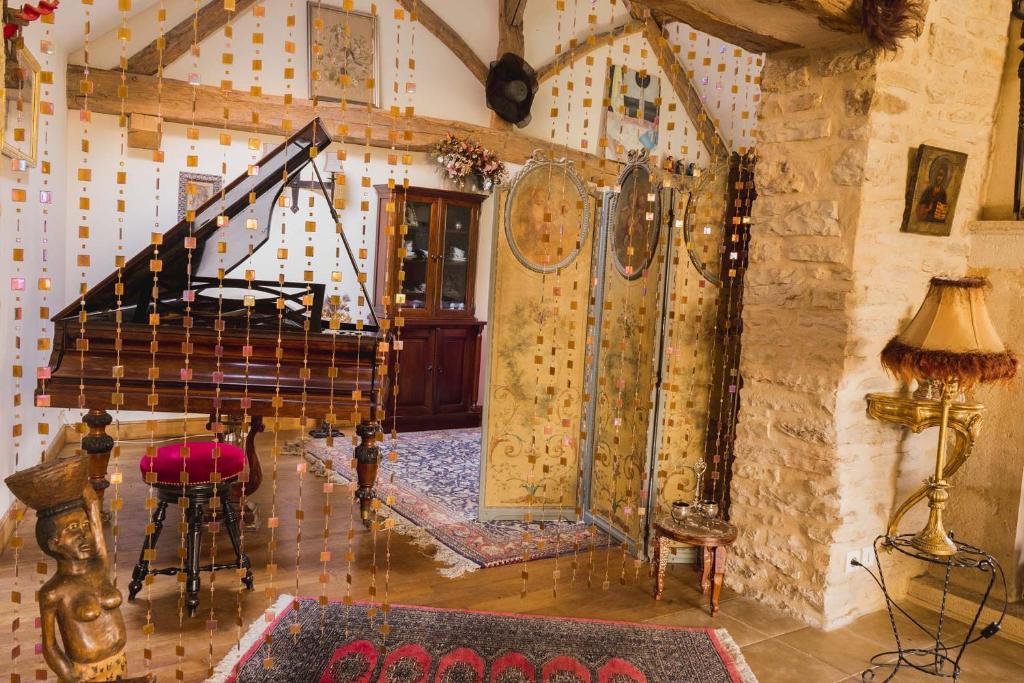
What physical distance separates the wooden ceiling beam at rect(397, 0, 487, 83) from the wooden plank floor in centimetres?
470

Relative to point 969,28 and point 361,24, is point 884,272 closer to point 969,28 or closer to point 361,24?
point 969,28

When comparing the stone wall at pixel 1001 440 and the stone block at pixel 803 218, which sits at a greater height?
the stone block at pixel 803 218

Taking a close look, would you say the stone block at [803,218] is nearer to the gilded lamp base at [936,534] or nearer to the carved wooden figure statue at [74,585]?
the gilded lamp base at [936,534]

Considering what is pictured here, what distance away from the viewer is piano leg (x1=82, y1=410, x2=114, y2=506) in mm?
3678

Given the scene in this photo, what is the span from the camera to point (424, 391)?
7.13 m

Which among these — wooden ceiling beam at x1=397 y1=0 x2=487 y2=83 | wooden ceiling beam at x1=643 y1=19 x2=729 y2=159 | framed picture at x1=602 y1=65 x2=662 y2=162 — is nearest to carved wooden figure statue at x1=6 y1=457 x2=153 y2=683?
wooden ceiling beam at x1=397 y1=0 x2=487 y2=83

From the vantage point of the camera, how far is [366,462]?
436cm

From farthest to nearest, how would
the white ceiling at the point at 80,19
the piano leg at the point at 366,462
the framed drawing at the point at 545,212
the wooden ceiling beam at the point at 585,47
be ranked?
1. the wooden ceiling beam at the point at 585,47
2. the white ceiling at the point at 80,19
3. the framed drawing at the point at 545,212
4. the piano leg at the point at 366,462

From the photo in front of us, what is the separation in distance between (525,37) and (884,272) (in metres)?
5.12

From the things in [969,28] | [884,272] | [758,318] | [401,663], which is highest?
[969,28]

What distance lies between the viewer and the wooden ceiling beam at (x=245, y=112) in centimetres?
585

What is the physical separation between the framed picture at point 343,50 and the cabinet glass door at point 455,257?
4.34ft

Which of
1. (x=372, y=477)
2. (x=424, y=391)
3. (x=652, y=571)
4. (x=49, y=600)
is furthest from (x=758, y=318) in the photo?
(x=424, y=391)

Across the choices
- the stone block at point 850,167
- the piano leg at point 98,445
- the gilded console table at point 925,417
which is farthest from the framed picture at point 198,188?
the gilded console table at point 925,417
